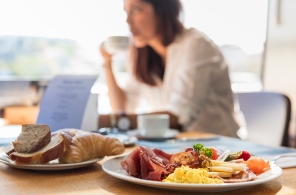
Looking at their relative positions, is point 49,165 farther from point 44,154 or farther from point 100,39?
point 100,39

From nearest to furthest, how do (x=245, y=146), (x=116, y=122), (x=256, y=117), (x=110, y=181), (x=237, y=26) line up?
(x=110, y=181) < (x=245, y=146) < (x=116, y=122) < (x=256, y=117) < (x=237, y=26)

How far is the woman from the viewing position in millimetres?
2844

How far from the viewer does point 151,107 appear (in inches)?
115

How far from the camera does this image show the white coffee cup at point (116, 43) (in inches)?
105

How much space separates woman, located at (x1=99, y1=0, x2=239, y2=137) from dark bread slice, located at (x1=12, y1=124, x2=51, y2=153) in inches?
76.5

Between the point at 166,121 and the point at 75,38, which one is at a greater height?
the point at 75,38

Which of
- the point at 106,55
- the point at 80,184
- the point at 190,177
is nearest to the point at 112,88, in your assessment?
the point at 106,55

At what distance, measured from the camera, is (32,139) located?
86cm

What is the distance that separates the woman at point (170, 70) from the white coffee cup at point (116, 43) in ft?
0.29

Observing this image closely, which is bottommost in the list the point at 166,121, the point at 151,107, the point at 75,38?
the point at 151,107

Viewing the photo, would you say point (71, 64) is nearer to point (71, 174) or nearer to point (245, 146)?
point (245, 146)

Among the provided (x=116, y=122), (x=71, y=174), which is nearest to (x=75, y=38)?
(x=116, y=122)

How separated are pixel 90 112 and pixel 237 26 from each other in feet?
7.19

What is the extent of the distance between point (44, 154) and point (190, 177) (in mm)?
336
